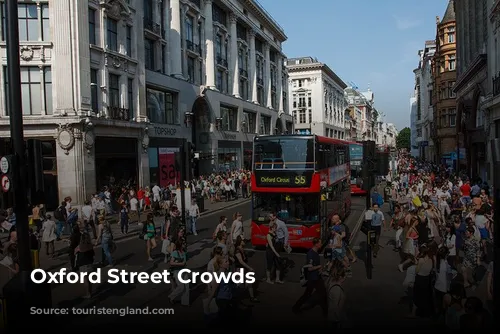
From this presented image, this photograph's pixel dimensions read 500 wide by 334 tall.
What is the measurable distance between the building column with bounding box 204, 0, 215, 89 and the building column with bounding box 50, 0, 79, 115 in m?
19.8

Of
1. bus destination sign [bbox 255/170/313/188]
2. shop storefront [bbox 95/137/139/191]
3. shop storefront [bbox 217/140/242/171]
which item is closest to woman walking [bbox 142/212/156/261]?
bus destination sign [bbox 255/170/313/188]

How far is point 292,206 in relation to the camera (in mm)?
14617

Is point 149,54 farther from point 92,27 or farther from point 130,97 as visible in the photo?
point 92,27

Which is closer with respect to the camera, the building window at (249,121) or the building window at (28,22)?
the building window at (28,22)

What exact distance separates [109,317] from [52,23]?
19.7 meters

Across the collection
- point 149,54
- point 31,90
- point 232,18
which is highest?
point 232,18

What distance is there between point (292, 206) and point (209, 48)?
31268 mm

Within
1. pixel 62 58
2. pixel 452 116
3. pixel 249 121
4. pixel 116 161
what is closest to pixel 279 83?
pixel 249 121

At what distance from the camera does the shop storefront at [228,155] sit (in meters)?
44.7

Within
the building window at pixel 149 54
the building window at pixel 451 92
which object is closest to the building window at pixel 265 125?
the building window at pixel 451 92

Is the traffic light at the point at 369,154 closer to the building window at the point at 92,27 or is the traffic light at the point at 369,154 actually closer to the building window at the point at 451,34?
the building window at the point at 92,27

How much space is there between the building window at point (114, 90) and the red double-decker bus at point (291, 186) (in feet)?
50.2

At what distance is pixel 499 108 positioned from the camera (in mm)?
25516

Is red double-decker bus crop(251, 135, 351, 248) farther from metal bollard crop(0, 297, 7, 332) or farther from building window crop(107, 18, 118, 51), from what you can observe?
building window crop(107, 18, 118, 51)
